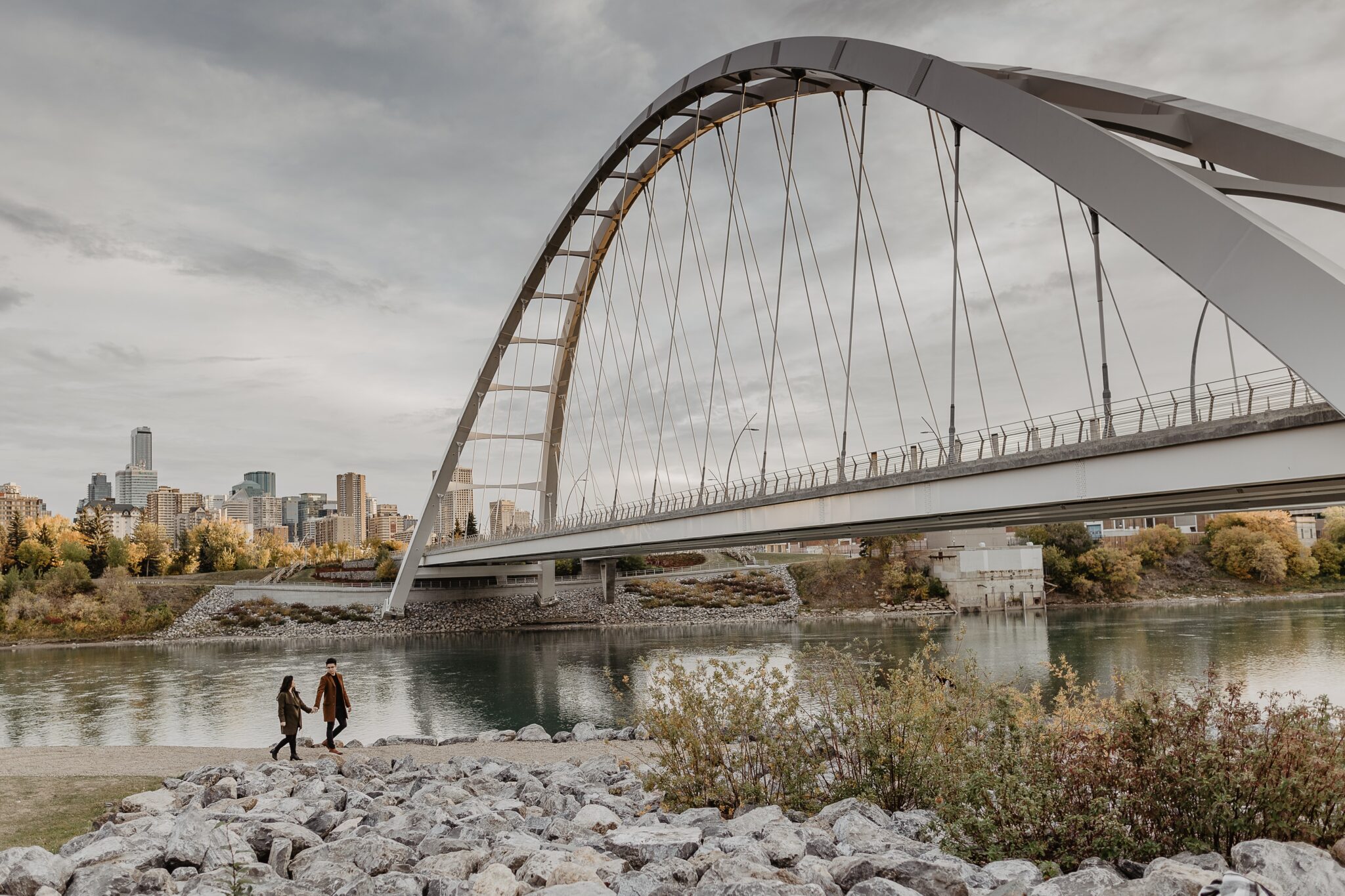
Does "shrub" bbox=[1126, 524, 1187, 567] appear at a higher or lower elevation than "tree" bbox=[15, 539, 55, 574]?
lower

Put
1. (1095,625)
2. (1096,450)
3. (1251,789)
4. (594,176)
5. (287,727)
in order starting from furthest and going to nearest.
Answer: (1095,625) < (594,176) < (1096,450) < (287,727) < (1251,789)

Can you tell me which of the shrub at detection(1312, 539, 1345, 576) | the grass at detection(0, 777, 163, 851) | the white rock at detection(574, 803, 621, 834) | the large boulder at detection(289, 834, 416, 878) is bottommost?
the shrub at detection(1312, 539, 1345, 576)

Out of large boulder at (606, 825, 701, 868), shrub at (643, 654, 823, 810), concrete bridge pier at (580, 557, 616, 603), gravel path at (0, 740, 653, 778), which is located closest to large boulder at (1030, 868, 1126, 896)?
large boulder at (606, 825, 701, 868)

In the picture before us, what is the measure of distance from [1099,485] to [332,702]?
45.2 ft

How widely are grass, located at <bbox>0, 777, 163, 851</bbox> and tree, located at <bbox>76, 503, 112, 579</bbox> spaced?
204ft

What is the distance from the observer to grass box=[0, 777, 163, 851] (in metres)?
9.31

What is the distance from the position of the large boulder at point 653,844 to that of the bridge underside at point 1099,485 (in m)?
9.93

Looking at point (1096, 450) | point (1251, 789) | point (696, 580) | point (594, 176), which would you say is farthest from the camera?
point (696, 580)

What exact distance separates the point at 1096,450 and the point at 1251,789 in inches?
386

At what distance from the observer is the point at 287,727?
1431 centimetres

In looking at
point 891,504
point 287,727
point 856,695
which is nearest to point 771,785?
point 856,695

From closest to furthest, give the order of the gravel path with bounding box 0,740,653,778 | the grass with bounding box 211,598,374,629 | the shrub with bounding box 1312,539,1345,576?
the gravel path with bounding box 0,740,653,778 → the grass with bounding box 211,598,374,629 → the shrub with bounding box 1312,539,1345,576

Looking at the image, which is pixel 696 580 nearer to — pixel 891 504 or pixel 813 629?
pixel 813 629

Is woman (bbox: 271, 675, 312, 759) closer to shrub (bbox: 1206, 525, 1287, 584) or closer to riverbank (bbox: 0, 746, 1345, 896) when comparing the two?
riverbank (bbox: 0, 746, 1345, 896)
